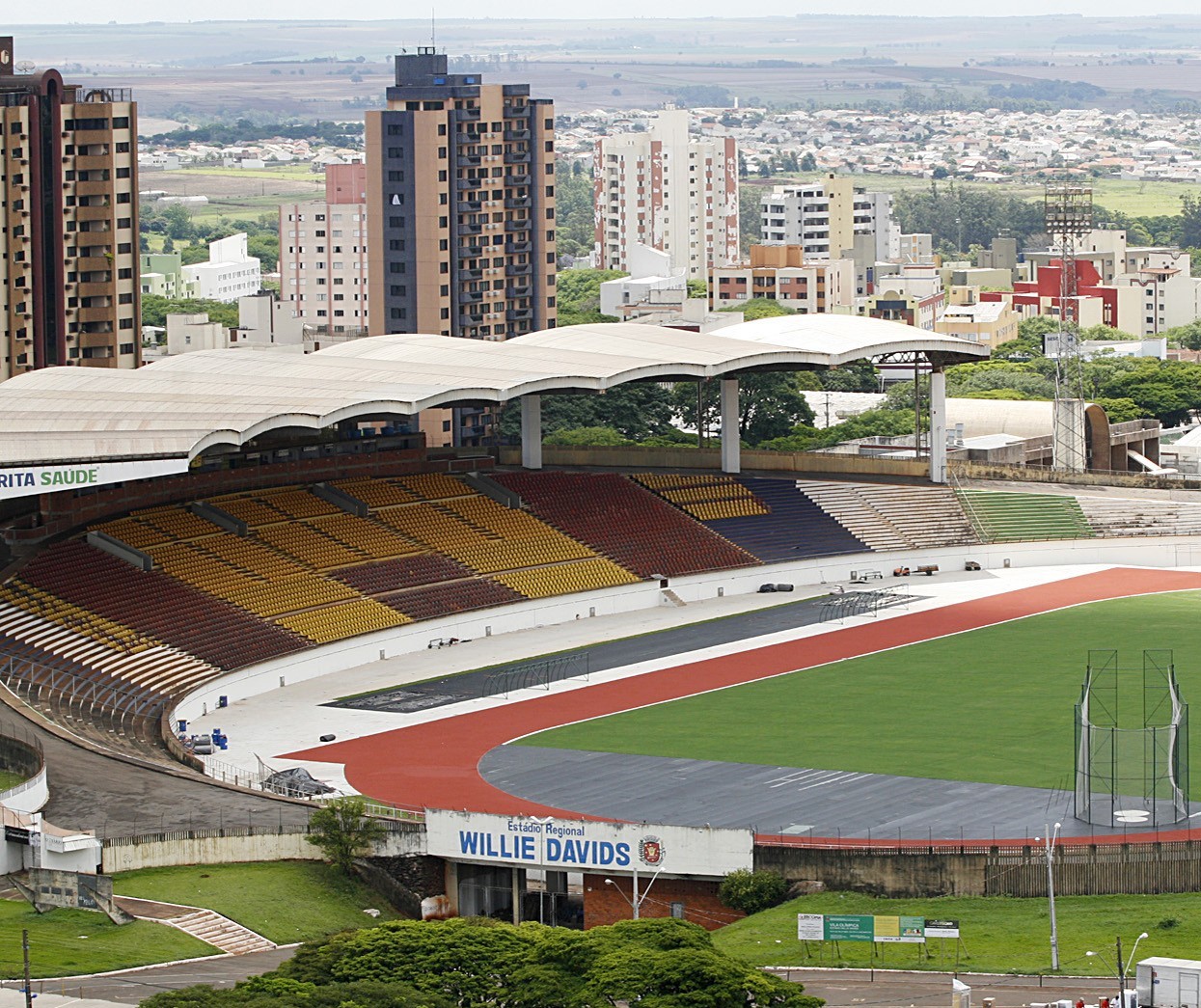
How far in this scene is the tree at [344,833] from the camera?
5834 cm

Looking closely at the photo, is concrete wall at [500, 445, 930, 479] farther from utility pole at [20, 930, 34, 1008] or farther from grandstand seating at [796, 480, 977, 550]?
utility pole at [20, 930, 34, 1008]

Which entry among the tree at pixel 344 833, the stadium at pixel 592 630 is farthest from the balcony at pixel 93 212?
the tree at pixel 344 833

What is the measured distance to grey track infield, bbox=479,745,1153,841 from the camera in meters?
61.6

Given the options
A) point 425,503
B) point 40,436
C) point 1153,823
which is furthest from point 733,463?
point 1153,823

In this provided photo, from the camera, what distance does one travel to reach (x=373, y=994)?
142 ft

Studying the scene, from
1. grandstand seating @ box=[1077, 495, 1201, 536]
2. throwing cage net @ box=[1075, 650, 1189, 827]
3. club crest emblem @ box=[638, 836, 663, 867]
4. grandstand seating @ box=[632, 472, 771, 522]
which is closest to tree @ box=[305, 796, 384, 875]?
club crest emblem @ box=[638, 836, 663, 867]

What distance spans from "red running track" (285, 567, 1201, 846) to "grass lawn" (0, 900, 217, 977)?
13934mm

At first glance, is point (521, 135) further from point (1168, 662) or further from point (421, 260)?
point (1168, 662)

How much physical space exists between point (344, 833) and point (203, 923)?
606cm

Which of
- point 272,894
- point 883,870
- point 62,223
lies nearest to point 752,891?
point 883,870

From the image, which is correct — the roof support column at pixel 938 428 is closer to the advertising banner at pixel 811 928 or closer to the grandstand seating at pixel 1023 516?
the grandstand seating at pixel 1023 516

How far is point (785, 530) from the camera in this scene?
103m

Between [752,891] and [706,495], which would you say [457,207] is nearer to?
[706,495]

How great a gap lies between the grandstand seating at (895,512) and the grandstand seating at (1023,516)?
0.75m
